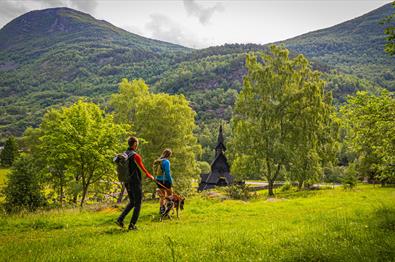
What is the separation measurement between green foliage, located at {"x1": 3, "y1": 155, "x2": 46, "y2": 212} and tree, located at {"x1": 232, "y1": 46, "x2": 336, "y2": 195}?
22681mm

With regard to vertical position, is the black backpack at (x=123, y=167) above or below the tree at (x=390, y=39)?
below

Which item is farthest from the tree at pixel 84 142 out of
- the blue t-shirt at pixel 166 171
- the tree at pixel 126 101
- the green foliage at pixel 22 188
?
the tree at pixel 126 101

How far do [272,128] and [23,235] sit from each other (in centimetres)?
3178

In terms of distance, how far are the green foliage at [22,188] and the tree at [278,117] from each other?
22.7 metres

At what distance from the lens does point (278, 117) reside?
130 ft

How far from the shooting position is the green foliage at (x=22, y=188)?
79.8 ft

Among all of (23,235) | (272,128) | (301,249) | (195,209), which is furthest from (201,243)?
(272,128)

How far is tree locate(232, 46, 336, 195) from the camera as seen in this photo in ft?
125

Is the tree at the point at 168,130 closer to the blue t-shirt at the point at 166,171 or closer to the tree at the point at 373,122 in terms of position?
the blue t-shirt at the point at 166,171

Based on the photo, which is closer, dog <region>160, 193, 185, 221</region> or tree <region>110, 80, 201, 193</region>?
dog <region>160, 193, 185, 221</region>

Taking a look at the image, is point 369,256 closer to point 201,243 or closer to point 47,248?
point 201,243

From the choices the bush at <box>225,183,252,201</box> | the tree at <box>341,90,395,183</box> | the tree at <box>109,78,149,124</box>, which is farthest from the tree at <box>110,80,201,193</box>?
the tree at <box>341,90,395,183</box>

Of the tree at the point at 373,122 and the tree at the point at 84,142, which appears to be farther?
the tree at the point at 84,142

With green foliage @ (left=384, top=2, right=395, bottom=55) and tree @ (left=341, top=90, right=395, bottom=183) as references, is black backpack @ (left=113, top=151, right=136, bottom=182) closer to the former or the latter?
tree @ (left=341, top=90, right=395, bottom=183)
